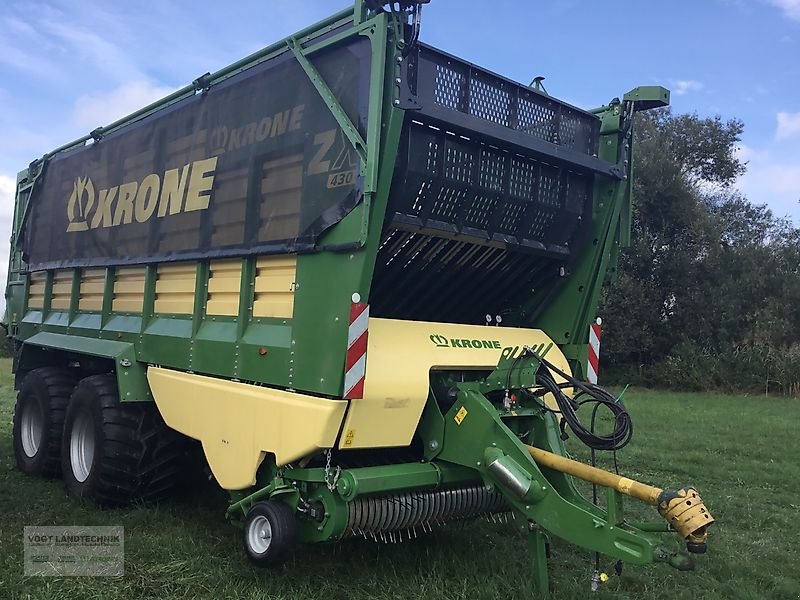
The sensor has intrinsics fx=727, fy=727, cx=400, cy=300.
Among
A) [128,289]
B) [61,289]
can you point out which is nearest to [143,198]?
[128,289]

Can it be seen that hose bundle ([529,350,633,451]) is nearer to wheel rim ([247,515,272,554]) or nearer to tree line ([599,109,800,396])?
wheel rim ([247,515,272,554])

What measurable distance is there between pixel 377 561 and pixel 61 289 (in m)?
4.06

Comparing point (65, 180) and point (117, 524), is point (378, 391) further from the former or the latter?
point (65, 180)

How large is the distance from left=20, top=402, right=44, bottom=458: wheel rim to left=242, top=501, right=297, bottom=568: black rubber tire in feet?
11.9

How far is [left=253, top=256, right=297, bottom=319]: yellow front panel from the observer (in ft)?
12.8

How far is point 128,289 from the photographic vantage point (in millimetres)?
5477

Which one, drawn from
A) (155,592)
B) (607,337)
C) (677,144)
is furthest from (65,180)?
(677,144)

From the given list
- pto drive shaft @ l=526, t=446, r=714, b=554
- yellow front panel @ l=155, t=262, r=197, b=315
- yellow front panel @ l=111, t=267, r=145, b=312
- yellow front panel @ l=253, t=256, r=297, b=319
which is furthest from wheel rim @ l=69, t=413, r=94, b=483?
pto drive shaft @ l=526, t=446, r=714, b=554

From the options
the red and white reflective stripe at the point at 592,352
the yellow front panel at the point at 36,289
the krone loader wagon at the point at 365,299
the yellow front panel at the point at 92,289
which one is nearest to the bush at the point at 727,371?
the red and white reflective stripe at the point at 592,352

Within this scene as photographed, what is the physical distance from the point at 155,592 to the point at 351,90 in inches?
110

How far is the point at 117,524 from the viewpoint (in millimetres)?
4863

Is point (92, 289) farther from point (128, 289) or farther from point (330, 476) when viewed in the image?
point (330, 476)

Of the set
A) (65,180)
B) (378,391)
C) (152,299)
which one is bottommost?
(378,391)

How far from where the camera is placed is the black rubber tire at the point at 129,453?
498cm
